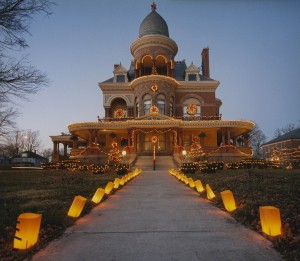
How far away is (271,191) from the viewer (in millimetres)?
9273

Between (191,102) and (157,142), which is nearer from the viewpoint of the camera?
(157,142)

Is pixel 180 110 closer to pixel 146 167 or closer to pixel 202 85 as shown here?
pixel 202 85

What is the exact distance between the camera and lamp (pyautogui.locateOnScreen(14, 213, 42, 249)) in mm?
4117

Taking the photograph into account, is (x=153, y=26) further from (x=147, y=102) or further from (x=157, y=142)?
(x=157, y=142)

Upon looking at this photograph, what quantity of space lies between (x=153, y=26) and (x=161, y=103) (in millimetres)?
11574

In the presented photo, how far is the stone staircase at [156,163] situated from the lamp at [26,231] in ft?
73.5

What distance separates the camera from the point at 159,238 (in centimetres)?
476

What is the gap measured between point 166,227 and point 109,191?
17.3 feet

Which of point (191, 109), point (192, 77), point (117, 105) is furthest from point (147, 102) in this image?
point (192, 77)

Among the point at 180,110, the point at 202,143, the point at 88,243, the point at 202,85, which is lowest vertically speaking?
the point at 88,243

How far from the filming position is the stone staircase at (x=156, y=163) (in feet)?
89.1

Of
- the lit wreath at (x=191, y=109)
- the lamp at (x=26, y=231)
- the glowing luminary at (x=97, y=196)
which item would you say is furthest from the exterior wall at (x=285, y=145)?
the lamp at (x=26, y=231)

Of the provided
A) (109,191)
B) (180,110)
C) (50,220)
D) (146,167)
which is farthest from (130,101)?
(50,220)

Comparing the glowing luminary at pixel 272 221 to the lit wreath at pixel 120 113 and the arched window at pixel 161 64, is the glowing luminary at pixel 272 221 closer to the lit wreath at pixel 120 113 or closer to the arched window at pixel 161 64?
the lit wreath at pixel 120 113
